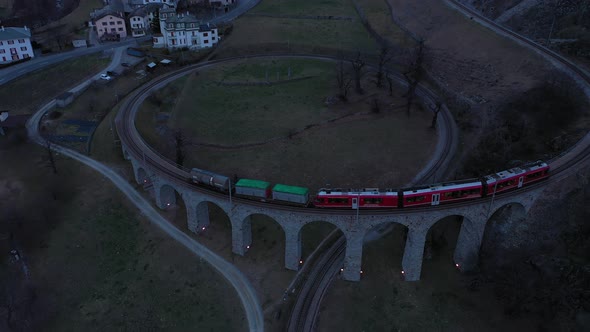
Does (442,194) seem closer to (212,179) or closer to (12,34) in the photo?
(212,179)

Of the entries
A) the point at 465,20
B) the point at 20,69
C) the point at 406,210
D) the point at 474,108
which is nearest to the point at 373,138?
the point at 474,108

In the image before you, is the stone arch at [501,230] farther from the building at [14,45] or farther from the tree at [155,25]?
the building at [14,45]

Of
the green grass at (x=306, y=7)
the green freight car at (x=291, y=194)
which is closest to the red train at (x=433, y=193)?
the green freight car at (x=291, y=194)

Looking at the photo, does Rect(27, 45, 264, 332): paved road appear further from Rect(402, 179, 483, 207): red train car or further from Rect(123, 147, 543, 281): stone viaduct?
Rect(402, 179, 483, 207): red train car

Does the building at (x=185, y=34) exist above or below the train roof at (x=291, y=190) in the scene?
above

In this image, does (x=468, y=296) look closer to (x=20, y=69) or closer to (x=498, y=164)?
(x=498, y=164)
